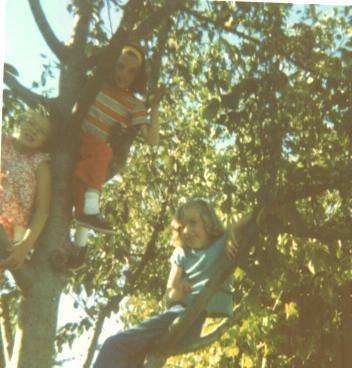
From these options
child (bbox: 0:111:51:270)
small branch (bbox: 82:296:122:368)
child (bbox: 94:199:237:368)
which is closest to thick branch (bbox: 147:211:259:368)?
child (bbox: 94:199:237:368)

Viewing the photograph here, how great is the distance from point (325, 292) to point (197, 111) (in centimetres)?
257

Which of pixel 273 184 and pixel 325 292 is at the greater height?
pixel 273 184

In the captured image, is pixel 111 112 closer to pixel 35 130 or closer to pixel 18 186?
pixel 35 130

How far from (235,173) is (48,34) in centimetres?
220

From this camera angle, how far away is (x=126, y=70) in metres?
3.40

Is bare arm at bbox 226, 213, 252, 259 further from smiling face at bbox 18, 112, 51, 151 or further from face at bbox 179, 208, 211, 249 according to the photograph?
smiling face at bbox 18, 112, 51, 151

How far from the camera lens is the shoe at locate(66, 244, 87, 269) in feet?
9.23

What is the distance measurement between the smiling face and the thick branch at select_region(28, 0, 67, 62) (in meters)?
0.37

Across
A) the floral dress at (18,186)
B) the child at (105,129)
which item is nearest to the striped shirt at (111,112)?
the child at (105,129)

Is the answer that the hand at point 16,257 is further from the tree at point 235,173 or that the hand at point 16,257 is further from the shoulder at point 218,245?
the shoulder at point 218,245

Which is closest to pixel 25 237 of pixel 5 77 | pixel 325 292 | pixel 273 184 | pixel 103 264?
pixel 5 77

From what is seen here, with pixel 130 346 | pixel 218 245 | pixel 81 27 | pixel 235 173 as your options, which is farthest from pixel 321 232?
pixel 235 173

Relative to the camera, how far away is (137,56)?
3365 mm

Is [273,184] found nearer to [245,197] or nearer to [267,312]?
[245,197]
